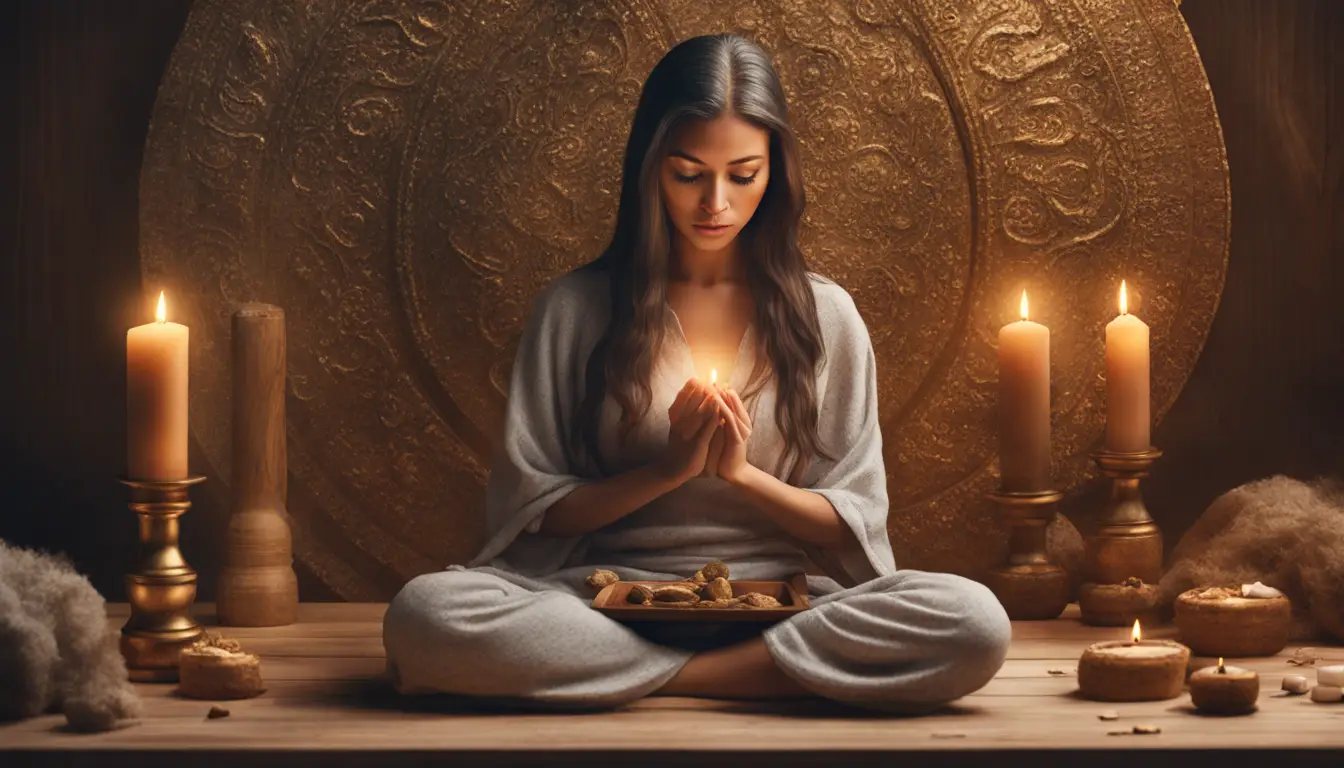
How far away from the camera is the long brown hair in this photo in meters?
3.33

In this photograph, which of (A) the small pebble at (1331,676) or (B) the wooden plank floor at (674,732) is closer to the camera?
(B) the wooden plank floor at (674,732)

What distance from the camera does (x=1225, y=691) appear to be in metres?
3.04

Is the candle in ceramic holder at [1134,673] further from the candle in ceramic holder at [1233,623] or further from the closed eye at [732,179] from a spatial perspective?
the closed eye at [732,179]

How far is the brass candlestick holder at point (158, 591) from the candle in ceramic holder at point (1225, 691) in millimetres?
1843

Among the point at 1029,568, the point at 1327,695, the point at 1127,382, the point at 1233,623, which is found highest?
the point at 1127,382

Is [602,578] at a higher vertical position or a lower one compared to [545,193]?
lower

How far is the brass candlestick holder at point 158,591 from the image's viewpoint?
3426 mm

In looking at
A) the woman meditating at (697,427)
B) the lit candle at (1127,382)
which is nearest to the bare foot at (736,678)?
the woman meditating at (697,427)

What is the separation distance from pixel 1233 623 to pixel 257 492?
6.64ft

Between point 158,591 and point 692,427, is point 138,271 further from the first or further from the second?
point 692,427

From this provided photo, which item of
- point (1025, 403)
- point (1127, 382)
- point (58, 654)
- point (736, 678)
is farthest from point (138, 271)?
point (1127, 382)

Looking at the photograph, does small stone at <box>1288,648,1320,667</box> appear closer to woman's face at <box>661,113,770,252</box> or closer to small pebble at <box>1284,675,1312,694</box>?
small pebble at <box>1284,675,1312,694</box>

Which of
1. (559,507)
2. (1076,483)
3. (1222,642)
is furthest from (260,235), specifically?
(1222,642)

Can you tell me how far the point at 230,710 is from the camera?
3145 millimetres
